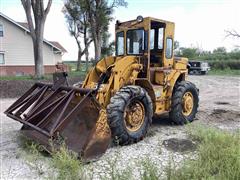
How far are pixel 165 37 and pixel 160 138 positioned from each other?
7.78 feet

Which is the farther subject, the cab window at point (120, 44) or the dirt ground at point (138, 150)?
the cab window at point (120, 44)

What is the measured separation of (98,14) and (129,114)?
19.7 metres

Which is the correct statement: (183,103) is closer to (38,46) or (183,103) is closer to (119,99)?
(119,99)

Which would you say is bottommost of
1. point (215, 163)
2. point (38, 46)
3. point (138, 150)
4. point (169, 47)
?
point (138, 150)

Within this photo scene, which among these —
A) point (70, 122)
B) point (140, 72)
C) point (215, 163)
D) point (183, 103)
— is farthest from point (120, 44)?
point (215, 163)

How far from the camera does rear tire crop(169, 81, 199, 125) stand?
7.14 meters

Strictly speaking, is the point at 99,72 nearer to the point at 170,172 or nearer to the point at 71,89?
the point at 71,89

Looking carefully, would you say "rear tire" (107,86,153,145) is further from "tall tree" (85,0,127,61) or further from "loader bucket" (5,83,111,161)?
"tall tree" (85,0,127,61)

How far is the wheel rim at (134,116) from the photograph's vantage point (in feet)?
19.2

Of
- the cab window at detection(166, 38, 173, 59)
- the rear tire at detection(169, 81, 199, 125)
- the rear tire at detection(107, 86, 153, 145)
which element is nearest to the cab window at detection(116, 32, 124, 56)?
the cab window at detection(166, 38, 173, 59)

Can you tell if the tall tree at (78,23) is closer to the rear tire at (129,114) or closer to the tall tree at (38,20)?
the tall tree at (38,20)

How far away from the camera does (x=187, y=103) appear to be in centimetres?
752

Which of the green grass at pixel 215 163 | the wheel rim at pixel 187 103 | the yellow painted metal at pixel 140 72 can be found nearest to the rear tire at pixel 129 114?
the yellow painted metal at pixel 140 72

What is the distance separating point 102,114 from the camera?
5234 millimetres
